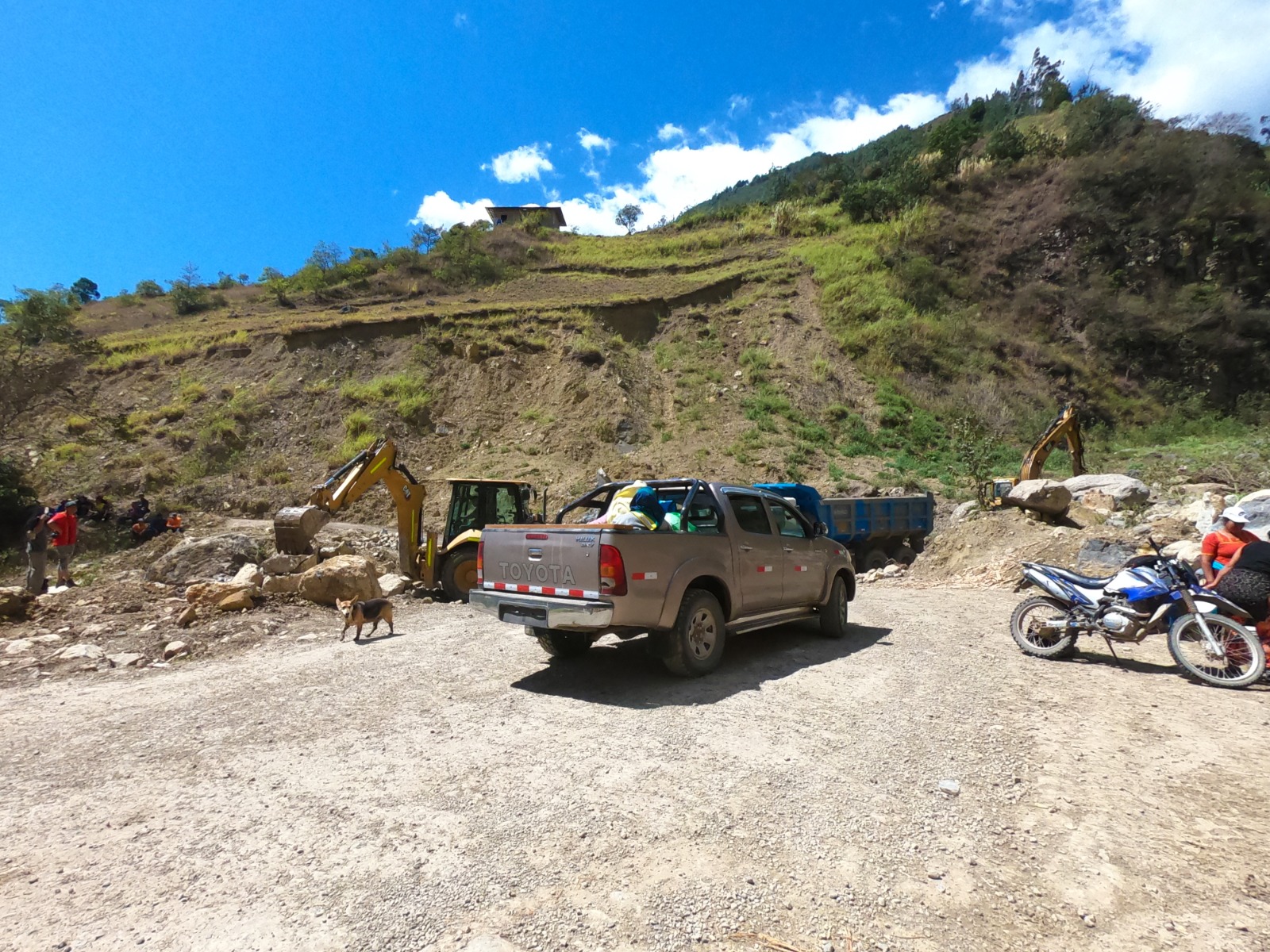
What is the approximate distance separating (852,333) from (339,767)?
32107 mm

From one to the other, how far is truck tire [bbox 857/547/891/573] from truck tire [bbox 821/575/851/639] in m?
8.69

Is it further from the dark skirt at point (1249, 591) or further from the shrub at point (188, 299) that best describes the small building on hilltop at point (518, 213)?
the dark skirt at point (1249, 591)

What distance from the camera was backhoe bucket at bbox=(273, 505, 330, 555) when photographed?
11.1 meters

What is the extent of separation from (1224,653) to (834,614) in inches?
142

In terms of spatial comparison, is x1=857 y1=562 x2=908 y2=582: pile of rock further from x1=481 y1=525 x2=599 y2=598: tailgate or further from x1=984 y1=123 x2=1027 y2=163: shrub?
x1=984 y1=123 x2=1027 y2=163: shrub

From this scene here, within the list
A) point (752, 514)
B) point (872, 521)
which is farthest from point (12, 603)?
point (872, 521)

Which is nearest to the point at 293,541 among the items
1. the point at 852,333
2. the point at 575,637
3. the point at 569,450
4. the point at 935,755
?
the point at 575,637

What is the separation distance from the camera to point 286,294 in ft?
148

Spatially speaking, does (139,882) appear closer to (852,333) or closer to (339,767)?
(339,767)

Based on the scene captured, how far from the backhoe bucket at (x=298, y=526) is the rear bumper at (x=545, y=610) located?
18.6 feet

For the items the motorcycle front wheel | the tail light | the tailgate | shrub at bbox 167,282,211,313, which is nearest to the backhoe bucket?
the tailgate

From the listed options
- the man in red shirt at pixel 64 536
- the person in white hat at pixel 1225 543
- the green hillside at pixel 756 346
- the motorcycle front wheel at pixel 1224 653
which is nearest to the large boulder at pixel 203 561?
the man in red shirt at pixel 64 536

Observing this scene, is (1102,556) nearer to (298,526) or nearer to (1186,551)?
(1186,551)

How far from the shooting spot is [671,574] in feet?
20.3
